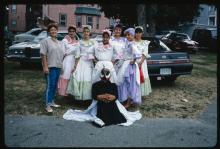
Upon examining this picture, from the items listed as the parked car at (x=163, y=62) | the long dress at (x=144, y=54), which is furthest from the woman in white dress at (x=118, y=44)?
the parked car at (x=163, y=62)

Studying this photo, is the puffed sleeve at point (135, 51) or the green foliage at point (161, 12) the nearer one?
the puffed sleeve at point (135, 51)

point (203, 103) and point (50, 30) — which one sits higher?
point (50, 30)

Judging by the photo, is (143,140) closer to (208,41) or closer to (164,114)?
(164,114)

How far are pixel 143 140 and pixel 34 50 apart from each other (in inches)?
307

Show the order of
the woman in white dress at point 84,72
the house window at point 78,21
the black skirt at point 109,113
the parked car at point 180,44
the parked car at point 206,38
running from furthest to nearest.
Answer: the house window at point 78,21, the parked car at point 206,38, the parked car at point 180,44, the woman in white dress at point 84,72, the black skirt at point 109,113

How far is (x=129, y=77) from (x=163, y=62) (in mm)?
2196

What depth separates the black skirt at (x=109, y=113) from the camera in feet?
20.7

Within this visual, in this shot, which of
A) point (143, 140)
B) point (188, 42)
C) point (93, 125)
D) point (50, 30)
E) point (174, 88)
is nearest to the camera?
point (143, 140)

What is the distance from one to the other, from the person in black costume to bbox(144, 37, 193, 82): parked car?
2.79 metres

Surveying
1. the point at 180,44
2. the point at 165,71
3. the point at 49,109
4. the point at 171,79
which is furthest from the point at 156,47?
the point at 180,44

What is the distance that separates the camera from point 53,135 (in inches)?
215

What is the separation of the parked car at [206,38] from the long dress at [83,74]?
62.7ft

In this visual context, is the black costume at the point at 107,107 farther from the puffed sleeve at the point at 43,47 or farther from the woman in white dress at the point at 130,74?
the puffed sleeve at the point at 43,47

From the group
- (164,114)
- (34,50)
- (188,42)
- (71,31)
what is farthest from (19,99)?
(188,42)
